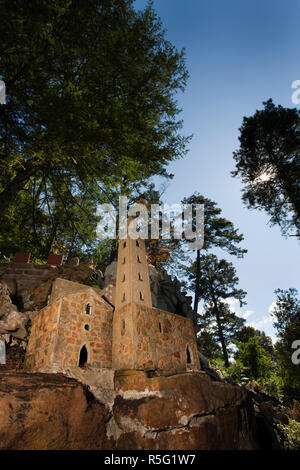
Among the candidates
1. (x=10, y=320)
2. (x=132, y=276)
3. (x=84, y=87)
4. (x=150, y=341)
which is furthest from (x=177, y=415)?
(x=84, y=87)

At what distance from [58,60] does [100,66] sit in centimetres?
149

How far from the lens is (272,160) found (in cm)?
1744

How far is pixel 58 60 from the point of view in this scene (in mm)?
7863

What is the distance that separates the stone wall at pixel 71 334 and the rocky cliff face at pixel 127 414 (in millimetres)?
1652

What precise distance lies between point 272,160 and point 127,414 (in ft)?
62.1

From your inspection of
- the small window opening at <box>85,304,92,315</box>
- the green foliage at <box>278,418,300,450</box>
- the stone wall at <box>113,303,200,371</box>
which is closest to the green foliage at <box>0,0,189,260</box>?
the small window opening at <box>85,304,92,315</box>

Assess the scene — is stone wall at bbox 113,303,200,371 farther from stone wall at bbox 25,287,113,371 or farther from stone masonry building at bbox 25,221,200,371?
stone wall at bbox 25,287,113,371

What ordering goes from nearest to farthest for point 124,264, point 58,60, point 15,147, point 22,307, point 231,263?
point 58,60 → point 15,147 → point 22,307 → point 124,264 → point 231,263

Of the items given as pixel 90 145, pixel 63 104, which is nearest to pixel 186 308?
pixel 90 145

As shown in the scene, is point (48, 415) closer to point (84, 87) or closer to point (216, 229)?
point (84, 87)

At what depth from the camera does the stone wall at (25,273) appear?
1511cm

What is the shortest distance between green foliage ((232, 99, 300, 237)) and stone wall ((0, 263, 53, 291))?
17359mm

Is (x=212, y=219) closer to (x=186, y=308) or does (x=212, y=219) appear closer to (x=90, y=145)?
(x=186, y=308)
